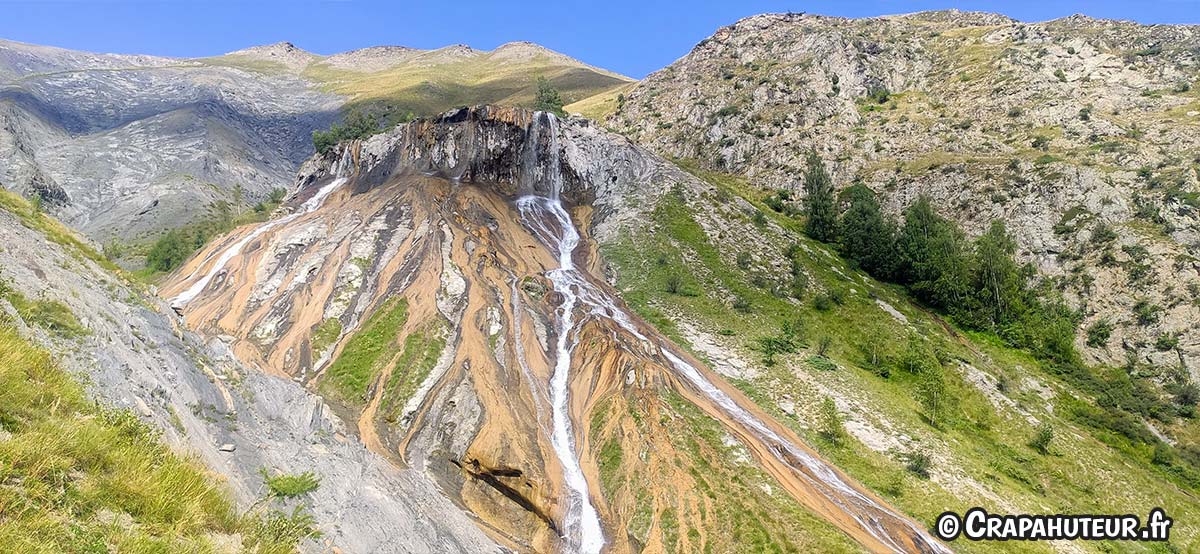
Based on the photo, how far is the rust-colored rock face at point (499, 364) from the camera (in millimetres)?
26594

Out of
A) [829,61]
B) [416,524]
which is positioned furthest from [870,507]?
[829,61]

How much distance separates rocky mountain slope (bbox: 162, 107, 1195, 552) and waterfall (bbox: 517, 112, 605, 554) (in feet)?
0.55

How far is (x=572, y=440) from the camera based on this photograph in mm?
31141

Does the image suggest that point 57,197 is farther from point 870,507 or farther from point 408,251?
point 870,507

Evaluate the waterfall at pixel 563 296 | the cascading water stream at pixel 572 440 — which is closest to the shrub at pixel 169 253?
the waterfall at pixel 563 296

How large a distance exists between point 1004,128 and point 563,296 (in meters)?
77.2

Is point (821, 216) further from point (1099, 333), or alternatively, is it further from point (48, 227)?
point (48, 227)

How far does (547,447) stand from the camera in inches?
1189

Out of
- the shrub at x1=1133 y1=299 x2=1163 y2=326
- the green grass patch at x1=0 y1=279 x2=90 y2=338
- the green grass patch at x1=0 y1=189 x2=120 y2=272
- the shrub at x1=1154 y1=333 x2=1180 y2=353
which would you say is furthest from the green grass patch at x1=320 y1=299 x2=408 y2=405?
the shrub at x1=1133 y1=299 x2=1163 y2=326

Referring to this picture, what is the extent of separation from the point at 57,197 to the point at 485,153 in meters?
94.4

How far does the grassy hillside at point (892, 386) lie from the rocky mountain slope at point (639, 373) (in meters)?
0.22

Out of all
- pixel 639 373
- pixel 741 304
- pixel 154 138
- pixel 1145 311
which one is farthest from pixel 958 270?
pixel 154 138

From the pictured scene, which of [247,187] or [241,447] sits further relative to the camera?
[247,187]

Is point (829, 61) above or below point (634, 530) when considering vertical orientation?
above
